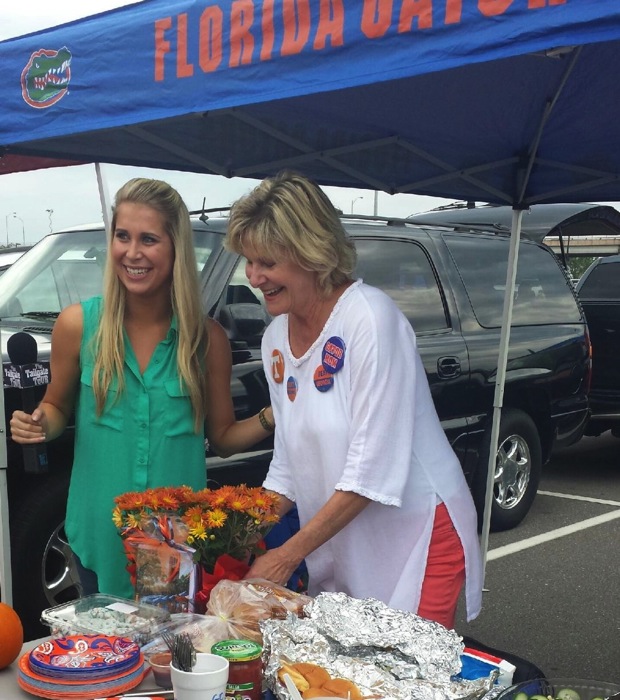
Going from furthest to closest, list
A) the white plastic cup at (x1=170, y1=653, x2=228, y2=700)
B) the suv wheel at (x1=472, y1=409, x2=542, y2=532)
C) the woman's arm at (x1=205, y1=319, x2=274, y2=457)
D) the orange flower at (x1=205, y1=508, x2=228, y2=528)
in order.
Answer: the suv wheel at (x1=472, y1=409, x2=542, y2=532)
the woman's arm at (x1=205, y1=319, x2=274, y2=457)
the orange flower at (x1=205, y1=508, x2=228, y2=528)
the white plastic cup at (x1=170, y1=653, x2=228, y2=700)

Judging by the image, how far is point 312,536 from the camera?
2.19 metres

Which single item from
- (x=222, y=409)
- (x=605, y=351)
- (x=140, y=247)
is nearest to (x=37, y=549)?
(x=222, y=409)

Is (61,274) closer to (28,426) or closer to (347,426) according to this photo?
(28,426)

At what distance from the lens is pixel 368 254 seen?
5672mm

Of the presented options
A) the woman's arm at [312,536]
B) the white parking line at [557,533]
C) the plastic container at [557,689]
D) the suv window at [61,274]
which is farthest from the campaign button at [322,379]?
the white parking line at [557,533]

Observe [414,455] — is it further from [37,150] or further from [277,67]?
[37,150]

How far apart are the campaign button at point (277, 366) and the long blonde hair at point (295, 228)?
219mm

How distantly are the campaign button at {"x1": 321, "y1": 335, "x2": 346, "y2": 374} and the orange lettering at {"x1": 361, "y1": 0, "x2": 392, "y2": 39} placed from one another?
28.1 inches

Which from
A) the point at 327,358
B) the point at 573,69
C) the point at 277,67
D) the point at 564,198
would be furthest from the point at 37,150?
the point at 564,198

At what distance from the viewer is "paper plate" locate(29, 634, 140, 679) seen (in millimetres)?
1770

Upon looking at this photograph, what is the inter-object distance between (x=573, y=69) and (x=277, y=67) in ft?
4.19

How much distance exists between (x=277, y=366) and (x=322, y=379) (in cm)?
21

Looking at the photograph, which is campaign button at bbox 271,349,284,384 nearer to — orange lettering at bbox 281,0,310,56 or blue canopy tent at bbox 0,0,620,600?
blue canopy tent at bbox 0,0,620,600

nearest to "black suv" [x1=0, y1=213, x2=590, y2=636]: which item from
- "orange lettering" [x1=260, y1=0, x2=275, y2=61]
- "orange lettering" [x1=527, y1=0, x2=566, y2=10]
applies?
"orange lettering" [x1=260, y1=0, x2=275, y2=61]
